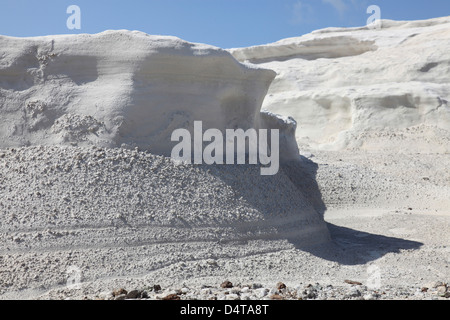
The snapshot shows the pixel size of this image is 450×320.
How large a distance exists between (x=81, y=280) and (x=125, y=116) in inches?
65.3

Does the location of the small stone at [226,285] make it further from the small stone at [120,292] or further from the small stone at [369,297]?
the small stone at [369,297]

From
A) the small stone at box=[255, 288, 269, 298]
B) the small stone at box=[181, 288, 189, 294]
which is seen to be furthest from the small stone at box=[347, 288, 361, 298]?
the small stone at box=[181, 288, 189, 294]

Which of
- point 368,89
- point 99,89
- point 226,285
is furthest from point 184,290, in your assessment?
point 368,89

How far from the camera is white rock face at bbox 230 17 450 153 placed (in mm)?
12656

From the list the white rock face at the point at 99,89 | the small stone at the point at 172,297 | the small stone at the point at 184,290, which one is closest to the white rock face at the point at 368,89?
the white rock face at the point at 99,89

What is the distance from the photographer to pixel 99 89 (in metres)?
5.27

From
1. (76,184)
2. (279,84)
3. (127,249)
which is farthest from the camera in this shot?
(279,84)

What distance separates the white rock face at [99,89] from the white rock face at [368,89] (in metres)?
7.79

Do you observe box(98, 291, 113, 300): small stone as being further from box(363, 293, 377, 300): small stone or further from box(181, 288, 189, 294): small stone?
box(363, 293, 377, 300): small stone

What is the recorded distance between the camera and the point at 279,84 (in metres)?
15.5

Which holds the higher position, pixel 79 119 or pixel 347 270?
pixel 79 119

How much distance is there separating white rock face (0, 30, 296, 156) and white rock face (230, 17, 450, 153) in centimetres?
779

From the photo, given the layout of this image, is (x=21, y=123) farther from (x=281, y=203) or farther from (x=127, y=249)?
(x=281, y=203)
